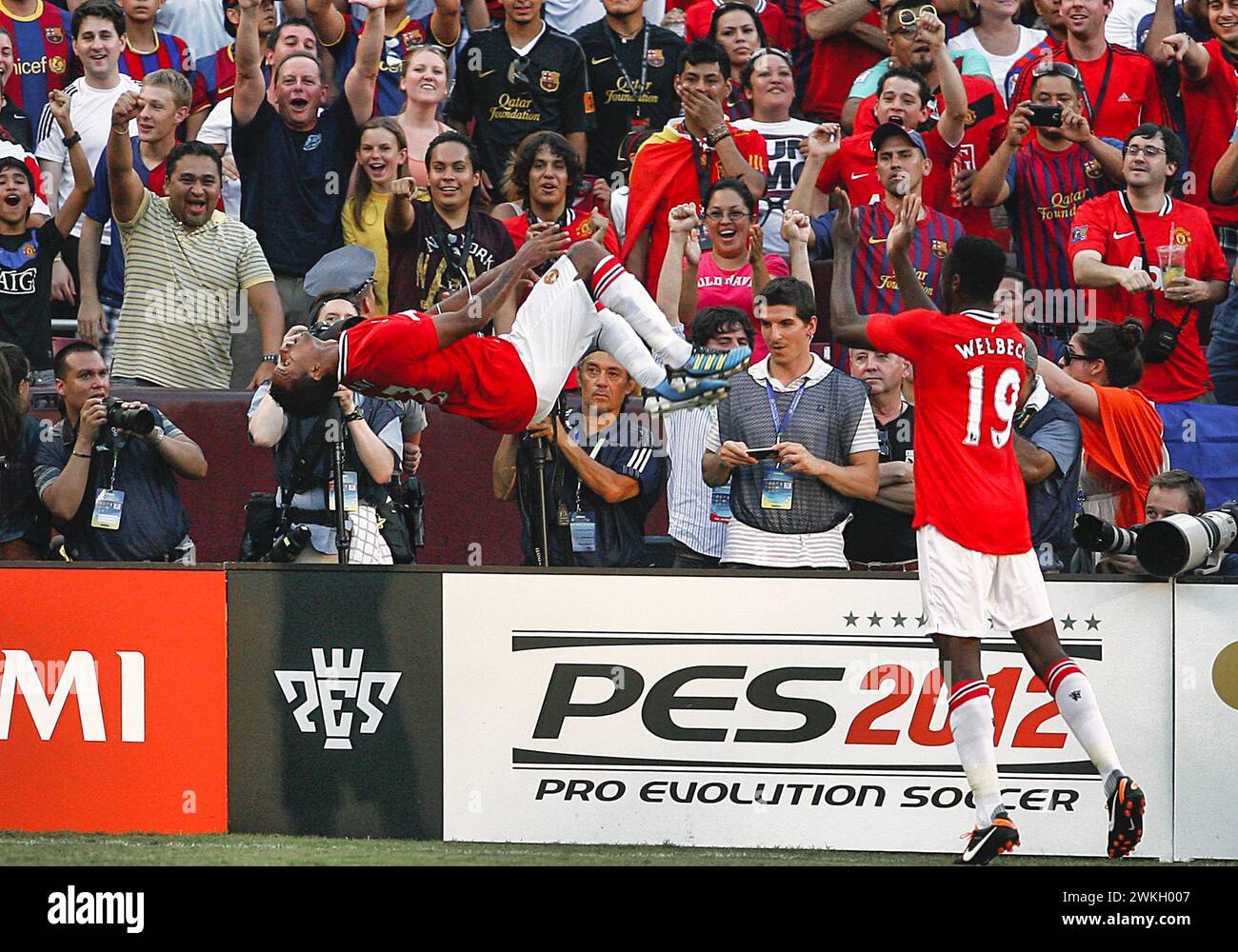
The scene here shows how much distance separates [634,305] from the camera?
7.63 metres

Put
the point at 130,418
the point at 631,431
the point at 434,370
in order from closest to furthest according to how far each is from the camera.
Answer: the point at 434,370
the point at 130,418
the point at 631,431

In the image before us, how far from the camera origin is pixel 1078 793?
277 inches

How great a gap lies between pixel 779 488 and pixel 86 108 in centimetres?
507

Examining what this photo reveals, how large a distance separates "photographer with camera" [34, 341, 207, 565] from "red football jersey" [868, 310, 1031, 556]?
12.8ft

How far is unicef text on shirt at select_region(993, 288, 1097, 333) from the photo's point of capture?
9008 millimetres

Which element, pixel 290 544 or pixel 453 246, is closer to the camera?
pixel 290 544

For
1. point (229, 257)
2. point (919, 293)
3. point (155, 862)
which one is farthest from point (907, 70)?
point (155, 862)

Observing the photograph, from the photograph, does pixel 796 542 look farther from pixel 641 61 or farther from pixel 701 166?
pixel 641 61

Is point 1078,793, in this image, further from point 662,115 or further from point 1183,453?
point 662,115

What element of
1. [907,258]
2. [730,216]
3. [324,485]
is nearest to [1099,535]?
[907,258]

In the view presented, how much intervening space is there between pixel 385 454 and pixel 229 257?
77.1 inches

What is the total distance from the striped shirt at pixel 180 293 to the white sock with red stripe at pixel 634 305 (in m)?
2.41

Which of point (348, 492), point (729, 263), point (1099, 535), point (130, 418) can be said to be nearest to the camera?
point (1099, 535)

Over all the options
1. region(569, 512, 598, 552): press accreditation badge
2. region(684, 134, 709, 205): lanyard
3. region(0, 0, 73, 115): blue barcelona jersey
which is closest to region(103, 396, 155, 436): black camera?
region(569, 512, 598, 552): press accreditation badge
